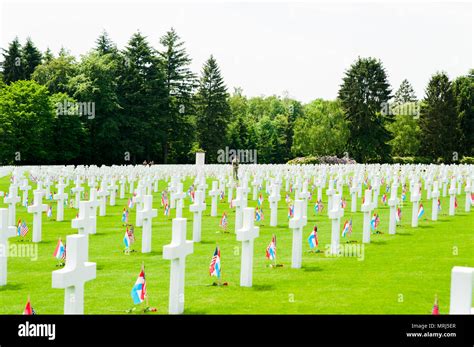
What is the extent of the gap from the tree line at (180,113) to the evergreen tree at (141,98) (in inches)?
4.3

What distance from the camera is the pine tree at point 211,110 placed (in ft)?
230

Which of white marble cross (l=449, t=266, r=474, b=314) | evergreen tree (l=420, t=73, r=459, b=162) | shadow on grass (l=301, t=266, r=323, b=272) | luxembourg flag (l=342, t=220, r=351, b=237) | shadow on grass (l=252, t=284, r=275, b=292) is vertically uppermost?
evergreen tree (l=420, t=73, r=459, b=162)

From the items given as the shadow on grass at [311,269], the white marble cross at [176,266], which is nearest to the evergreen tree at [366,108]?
the shadow on grass at [311,269]

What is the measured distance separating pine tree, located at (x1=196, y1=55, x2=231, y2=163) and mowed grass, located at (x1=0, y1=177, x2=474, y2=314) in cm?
5497

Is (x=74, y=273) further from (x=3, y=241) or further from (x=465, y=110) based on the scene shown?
(x=465, y=110)

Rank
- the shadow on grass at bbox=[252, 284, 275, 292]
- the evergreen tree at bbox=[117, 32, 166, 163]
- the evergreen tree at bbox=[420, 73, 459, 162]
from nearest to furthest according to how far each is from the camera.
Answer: the shadow on grass at bbox=[252, 284, 275, 292], the evergreen tree at bbox=[117, 32, 166, 163], the evergreen tree at bbox=[420, 73, 459, 162]

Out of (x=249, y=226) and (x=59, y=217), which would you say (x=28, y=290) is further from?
(x=59, y=217)

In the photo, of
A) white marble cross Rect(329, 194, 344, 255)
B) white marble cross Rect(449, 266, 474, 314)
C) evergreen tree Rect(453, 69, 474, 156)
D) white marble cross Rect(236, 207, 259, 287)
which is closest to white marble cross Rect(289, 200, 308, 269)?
white marble cross Rect(236, 207, 259, 287)

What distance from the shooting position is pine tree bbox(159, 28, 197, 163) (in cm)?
6544

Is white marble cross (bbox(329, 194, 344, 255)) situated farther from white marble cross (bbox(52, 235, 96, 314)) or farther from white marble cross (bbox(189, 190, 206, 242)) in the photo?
white marble cross (bbox(52, 235, 96, 314))

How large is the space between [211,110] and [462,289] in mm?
67449

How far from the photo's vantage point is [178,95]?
220ft

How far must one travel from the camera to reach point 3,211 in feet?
28.8
